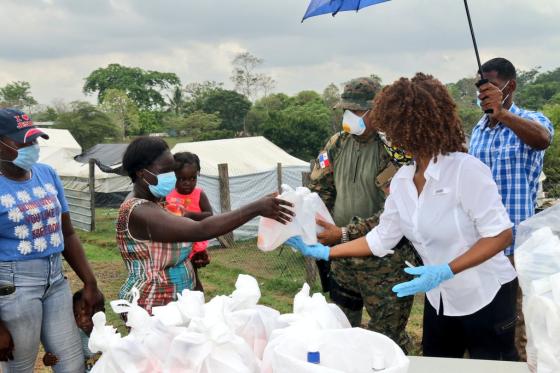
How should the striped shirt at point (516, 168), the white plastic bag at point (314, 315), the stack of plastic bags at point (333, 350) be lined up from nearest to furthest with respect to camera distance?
the stack of plastic bags at point (333, 350), the white plastic bag at point (314, 315), the striped shirt at point (516, 168)

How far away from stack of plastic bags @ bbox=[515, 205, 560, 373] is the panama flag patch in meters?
1.71

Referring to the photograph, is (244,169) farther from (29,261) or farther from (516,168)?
(29,261)

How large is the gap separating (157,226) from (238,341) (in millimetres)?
951

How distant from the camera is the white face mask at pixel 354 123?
2.90m

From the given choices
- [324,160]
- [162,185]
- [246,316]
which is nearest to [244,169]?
[324,160]

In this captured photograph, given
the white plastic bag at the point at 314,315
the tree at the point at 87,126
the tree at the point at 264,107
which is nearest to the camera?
the white plastic bag at the point at 314,315

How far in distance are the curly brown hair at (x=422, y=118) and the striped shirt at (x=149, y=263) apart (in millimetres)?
1088

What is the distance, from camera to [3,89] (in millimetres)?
56688

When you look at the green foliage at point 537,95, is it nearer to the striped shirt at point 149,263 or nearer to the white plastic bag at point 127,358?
the striped shirt at point 149,263

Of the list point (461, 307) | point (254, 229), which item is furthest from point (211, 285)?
point (461, 307)

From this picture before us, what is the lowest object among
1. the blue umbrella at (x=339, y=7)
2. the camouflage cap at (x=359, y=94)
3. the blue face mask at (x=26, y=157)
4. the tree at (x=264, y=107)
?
the tree at (x=264, y=107)

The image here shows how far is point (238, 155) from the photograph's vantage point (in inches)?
554

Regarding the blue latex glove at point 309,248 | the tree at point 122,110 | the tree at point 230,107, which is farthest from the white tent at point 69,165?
the tree at point 122,110

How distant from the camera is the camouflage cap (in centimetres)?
294
